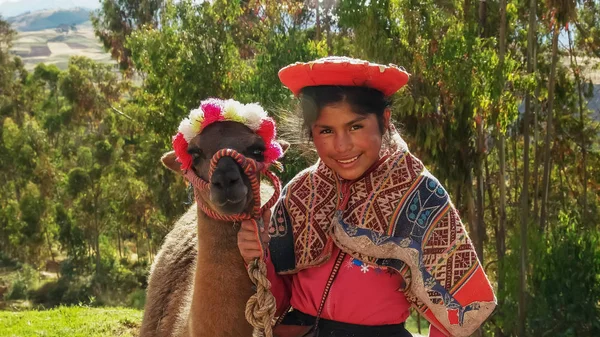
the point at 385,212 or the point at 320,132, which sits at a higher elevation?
the point at 320,132

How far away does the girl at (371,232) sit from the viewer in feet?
7.14

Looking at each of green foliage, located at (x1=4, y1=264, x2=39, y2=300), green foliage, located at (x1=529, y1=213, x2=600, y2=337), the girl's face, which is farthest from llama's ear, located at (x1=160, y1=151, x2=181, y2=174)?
green foliage, located at (x1=4, y1=264, x2=39, y2=300)

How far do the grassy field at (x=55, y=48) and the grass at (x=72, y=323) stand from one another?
12743 cm

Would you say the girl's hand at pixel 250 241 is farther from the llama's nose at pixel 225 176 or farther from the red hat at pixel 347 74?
the red hat at pixel 347 74

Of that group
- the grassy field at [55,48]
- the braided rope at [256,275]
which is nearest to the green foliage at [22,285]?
the braided rope at [256,275]

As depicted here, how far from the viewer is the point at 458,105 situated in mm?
9180

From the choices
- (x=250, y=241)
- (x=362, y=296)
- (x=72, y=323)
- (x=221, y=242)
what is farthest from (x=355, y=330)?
(x=72, y=323)

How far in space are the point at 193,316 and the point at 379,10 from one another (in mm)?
6904

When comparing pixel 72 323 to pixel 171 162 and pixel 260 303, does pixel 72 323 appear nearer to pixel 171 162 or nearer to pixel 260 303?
pixel 171 162

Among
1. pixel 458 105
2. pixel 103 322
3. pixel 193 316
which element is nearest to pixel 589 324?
pixel 458 105

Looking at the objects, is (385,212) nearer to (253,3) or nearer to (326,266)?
(326,266)

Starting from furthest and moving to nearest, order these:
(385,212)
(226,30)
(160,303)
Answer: (226,30) → (160,303) → (385,212)

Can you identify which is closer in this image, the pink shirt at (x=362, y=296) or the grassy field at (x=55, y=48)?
the pink shirt at (x=362, y=296)

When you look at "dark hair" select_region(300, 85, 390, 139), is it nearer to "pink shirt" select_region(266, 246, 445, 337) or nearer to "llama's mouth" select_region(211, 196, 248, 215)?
"llama's mouth" select_region(211, 196, 248, 215)
